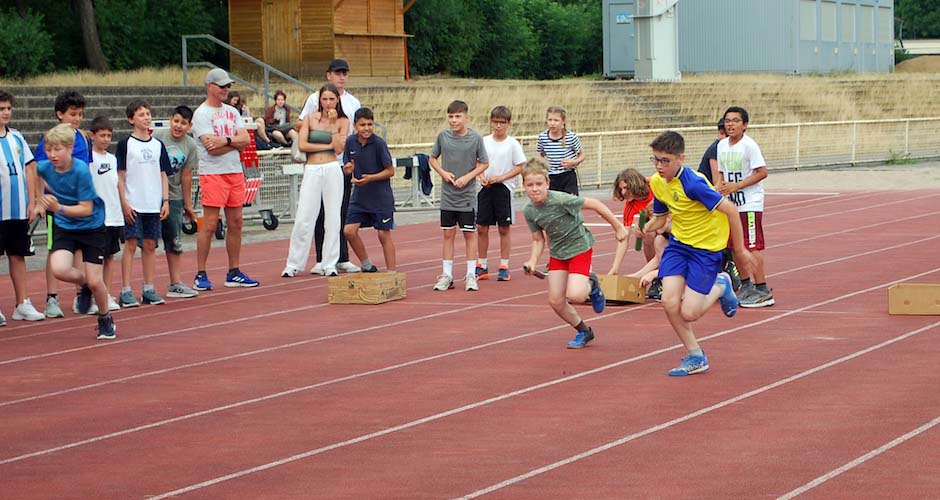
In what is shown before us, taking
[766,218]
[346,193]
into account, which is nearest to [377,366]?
[346,193]

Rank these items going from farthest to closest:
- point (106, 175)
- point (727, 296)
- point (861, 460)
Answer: point (106, 175) → point (727, 296) → point (861, 460)

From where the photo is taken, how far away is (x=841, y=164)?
35469mm

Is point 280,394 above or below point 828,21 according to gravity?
below

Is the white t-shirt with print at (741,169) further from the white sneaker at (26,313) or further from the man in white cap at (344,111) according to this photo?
the white sneaker at (26,313)

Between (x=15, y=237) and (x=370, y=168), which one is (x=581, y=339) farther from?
(x=15, y=237)

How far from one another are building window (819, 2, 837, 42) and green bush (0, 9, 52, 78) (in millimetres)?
34856

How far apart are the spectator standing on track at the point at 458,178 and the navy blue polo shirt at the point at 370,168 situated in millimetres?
632

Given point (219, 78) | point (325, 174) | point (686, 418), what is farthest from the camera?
point (325, 174)

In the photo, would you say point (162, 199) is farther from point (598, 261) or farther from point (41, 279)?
point (598, 261)

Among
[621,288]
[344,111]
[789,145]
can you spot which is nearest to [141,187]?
[344,111]

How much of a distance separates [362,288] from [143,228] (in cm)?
211

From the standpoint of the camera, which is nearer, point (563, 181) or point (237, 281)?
point (237, 281)

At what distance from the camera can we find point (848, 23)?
64000 mm

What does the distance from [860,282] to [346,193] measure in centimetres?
542
